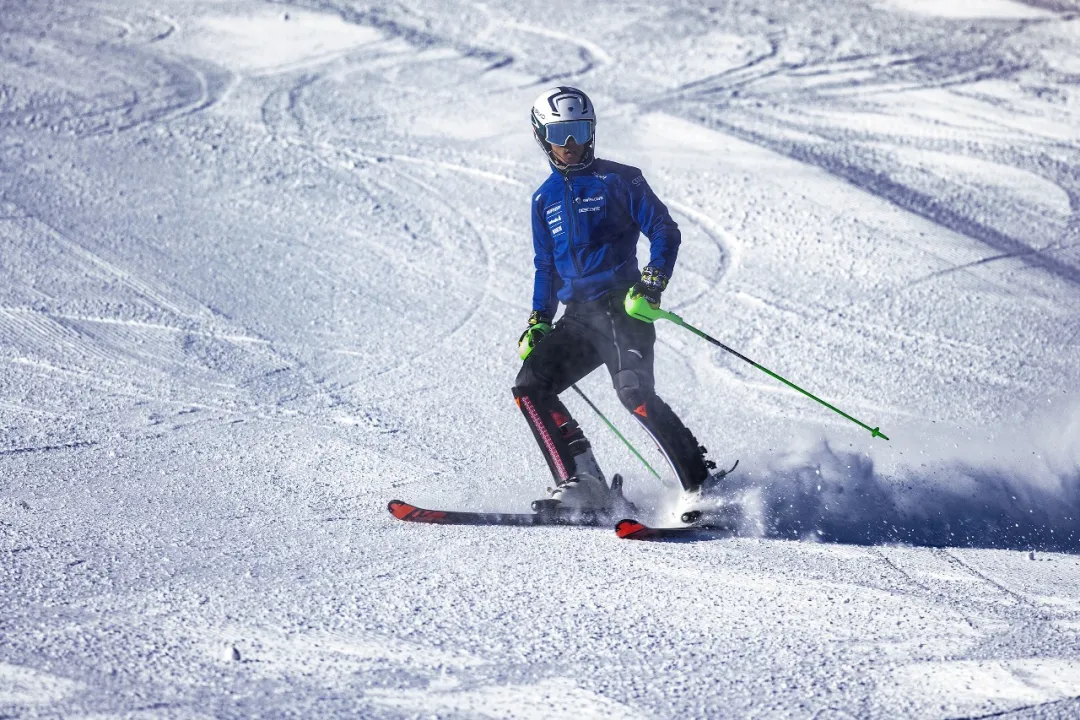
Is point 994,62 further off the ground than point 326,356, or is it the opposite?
point 994,62

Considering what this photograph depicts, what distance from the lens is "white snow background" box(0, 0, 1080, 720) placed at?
4.05 metres

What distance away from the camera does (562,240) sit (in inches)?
219

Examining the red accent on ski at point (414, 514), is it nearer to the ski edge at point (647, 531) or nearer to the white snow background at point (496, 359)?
the white snow background at point (496, 359)

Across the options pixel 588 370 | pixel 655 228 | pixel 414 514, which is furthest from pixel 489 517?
pixel 655 228

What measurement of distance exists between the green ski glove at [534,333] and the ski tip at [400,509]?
92cm

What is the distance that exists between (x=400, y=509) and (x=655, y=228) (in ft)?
5.98

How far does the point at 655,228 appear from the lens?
5.45 metres

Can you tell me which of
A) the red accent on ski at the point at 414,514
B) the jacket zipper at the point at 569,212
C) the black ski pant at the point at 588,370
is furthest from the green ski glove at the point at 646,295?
the red accent on ski at the point at 414,514

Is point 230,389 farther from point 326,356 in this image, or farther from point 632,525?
point 632,525

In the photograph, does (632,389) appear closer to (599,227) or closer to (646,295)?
(646,295)

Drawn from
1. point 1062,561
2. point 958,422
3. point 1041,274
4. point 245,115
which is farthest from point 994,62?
point 1062,561

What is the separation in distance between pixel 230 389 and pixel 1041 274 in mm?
6281

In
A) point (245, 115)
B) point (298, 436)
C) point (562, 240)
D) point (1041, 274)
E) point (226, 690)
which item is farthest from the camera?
point (245, 115)

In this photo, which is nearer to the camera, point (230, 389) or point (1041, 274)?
point (230, 389)
